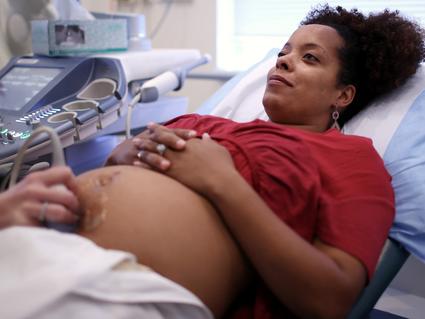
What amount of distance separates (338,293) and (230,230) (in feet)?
0.66

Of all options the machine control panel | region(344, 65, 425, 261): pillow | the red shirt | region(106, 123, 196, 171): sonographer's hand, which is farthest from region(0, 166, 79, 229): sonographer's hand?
region(344, 65, 425, 261): pillow

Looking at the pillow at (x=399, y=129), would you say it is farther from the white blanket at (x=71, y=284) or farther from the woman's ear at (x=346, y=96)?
the white blanket at (x=71, y=284)

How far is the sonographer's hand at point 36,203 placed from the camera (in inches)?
28.3

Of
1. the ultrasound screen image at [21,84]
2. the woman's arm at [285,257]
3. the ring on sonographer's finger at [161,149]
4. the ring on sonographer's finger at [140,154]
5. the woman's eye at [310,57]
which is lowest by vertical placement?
the woman's arm at [285,257]

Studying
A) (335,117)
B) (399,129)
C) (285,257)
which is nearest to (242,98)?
(335,117)

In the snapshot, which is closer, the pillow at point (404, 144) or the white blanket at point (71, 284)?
the white blanket at point (71, 284)

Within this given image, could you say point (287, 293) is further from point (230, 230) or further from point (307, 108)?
point (307, 108)

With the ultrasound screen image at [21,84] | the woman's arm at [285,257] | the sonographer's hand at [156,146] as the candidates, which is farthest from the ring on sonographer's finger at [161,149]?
the ultrasound screen image at [21,84]

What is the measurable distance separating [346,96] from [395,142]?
0.51 ft

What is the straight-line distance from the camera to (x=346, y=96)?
1155mm

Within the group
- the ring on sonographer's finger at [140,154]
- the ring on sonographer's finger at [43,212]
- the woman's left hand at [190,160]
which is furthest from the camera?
the ring on sonographer's finger at [140,154]

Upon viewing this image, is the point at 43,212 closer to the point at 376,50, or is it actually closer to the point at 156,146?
the point at 156,146

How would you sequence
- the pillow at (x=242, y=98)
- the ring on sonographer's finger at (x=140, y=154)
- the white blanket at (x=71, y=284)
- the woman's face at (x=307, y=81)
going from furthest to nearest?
the pillow at (x=242, y=98) < the woman's face at (x=307, y=81) < the ring on sonographer's finger at (x=140, y=154) < the white blanket at (x=71, y=284)

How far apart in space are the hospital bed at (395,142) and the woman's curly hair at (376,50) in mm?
49
